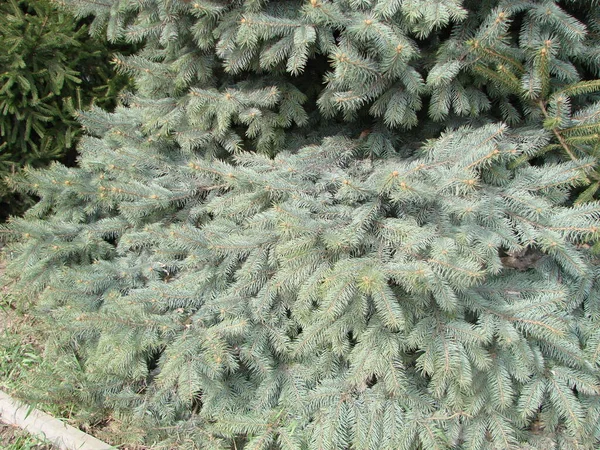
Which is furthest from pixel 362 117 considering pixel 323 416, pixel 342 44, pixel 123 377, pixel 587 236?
pixel 123 377

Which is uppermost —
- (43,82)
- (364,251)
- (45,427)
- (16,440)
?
(364,251)

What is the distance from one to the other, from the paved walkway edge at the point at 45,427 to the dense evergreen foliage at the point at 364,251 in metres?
0.19

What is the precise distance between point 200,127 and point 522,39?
74.0 inches

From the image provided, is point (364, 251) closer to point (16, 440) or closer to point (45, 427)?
point (45, 427)

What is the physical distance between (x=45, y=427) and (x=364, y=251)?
2066 mm

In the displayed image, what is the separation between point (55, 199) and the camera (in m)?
3.42

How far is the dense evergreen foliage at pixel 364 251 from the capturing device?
2.31 meters

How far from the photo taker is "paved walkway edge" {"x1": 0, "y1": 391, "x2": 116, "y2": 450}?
105 inches

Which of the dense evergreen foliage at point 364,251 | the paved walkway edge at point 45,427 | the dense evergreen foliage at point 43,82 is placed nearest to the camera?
the dense evergreen foliage at point 364,251

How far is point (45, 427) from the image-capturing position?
277cm

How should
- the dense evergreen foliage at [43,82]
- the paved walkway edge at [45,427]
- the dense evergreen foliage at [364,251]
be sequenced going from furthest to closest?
the dense evergreen foliage at [43,82]
the paved walkway edge at [45,427]
the dense evergreen foliage at [364,251]

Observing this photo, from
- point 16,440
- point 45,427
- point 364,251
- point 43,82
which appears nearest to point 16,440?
point 16,440

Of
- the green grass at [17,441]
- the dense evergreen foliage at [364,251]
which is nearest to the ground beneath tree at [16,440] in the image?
the green grass at [17,441]

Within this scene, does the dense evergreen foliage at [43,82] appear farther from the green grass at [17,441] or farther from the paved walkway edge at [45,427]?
the green grass at [17,441]
